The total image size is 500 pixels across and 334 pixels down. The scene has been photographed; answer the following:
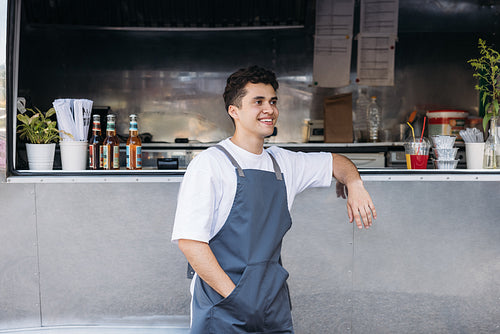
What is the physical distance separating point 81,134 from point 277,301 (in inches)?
44.6

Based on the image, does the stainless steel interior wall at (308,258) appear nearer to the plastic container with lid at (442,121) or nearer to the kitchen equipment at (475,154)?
the kitchen equipment at (475,154)

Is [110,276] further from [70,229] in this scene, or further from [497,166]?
[497,166]

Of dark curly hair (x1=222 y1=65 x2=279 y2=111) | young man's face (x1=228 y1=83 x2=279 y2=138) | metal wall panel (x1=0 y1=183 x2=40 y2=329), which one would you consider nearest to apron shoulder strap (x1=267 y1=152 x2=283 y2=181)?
young man's face (x1=228 y1=83 x2=279 y2=138)

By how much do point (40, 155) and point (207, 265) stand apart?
105 centimetres

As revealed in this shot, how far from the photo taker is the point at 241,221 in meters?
1.36

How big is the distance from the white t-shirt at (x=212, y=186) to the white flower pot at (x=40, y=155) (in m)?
0.84

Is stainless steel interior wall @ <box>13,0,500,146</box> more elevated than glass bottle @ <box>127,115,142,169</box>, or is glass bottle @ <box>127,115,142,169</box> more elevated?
stainless steel interior wall @ <box>13,0,500,146</box>

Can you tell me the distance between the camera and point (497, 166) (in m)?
1.98

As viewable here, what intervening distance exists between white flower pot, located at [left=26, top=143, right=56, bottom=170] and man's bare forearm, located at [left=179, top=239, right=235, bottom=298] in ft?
3.10

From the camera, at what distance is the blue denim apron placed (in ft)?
4.37

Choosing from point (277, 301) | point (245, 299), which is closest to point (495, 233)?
point (277, 301)

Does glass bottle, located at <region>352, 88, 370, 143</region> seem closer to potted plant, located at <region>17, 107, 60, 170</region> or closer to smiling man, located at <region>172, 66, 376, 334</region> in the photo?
smiling man, located at <region>172, 66, 376, 334</region>

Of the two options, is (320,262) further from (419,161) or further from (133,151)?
Answer: (133,151)

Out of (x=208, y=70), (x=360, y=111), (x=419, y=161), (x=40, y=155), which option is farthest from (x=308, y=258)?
(x=208, y=70)
